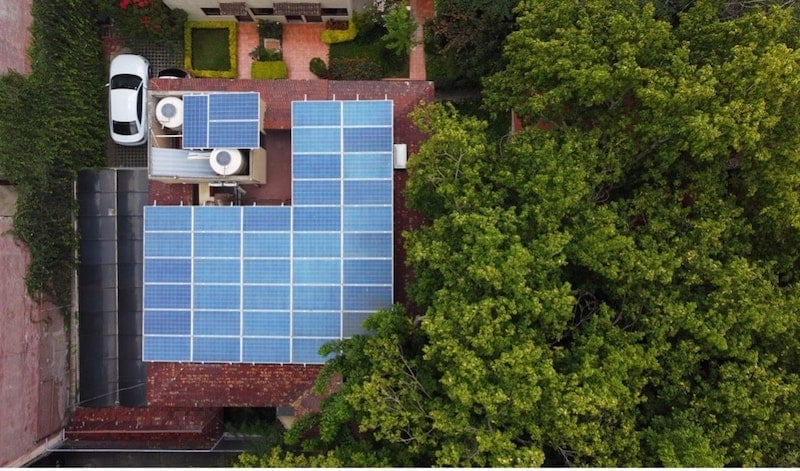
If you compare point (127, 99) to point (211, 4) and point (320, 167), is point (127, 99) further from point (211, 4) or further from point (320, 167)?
point (320, 167)

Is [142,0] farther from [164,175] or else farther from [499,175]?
[499,175]

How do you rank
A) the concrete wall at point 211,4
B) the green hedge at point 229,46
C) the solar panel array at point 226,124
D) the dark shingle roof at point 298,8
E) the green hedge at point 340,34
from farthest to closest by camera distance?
the green hedge at point 229,46
the green hedge at point 340,34
the dark shingle roof at point 298,8
the concrete wall at point 211,4
the solar panel array at point 226,124

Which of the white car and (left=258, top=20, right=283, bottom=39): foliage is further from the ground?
(left=258, top=20, right=283, bottom=39): foliage

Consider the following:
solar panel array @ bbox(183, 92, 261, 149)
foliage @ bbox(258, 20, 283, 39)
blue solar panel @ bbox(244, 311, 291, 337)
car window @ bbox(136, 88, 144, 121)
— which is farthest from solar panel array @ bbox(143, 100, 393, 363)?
foliage @ bbox(258, 20, 283, 39)

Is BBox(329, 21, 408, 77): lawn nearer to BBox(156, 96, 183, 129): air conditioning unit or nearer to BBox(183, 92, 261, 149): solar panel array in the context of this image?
BBox(183, 92, 261, 149): solar panel array

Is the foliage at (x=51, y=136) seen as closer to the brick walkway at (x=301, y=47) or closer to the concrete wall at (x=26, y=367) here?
Result: the concrete wall at (x=26, y=367)

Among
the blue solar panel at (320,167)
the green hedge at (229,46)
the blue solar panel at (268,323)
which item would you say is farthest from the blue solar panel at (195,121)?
the blue solar panel at (268,323)
